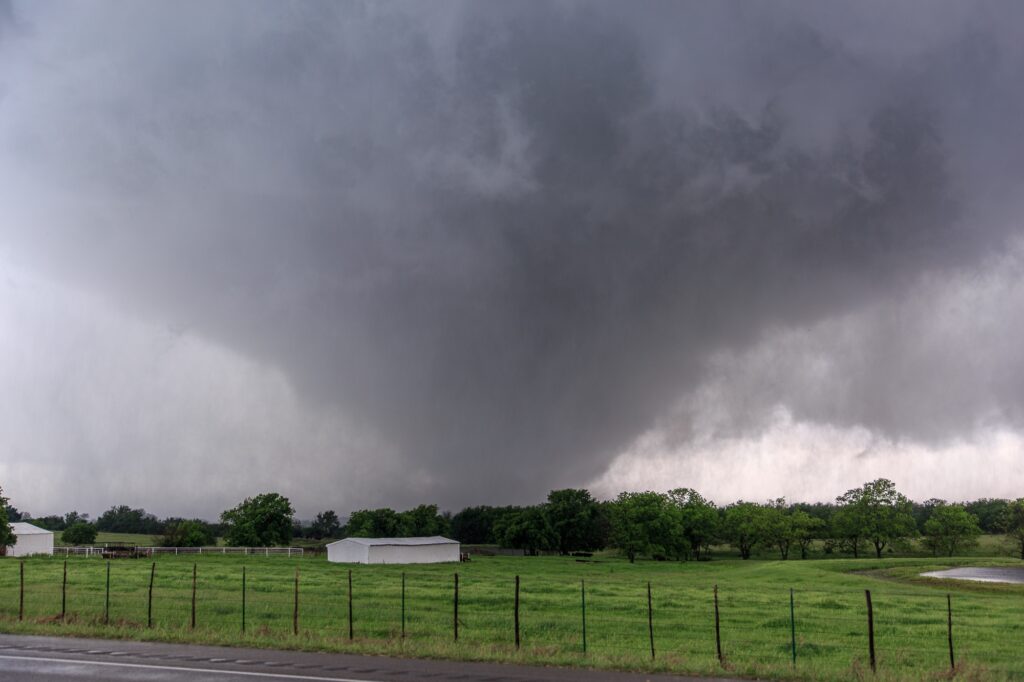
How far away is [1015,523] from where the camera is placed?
5128 inches

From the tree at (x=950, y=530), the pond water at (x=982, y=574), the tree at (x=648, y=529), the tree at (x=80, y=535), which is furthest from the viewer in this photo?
the tree at (x=80, y=535)

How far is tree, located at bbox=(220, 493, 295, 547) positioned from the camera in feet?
385

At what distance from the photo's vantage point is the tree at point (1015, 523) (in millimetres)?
128375

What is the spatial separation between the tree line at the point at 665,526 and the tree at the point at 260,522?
0.49 ft

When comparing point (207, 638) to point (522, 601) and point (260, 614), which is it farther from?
point (522, 601)

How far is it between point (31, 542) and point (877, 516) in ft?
410

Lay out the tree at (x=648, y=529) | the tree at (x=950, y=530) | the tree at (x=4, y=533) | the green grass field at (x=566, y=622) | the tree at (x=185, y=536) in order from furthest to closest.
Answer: the tree at (x=950, y=530), the tree at (x=648, y=529), the tree at (x=185, y=536), the tree at (x=4, y=533), the green grass field at (x=566, y=622)

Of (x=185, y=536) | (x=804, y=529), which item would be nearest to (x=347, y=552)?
(x=185, y=536)

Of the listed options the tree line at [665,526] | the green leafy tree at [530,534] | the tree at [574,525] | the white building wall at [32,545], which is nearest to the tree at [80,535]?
the tree line at [665,526]

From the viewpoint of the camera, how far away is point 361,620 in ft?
107

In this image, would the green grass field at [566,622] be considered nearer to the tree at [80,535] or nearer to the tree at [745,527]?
the tree at [745,527]

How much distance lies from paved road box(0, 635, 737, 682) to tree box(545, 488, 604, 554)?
120 metres

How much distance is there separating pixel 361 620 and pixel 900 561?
299ft

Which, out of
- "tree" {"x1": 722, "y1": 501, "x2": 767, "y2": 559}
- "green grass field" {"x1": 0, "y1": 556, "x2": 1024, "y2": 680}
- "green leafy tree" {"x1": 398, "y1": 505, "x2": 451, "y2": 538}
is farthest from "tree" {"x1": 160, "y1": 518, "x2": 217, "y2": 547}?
"tree" {"x1": 722, "y1": 501, "x2": 767, "y2": 559}
